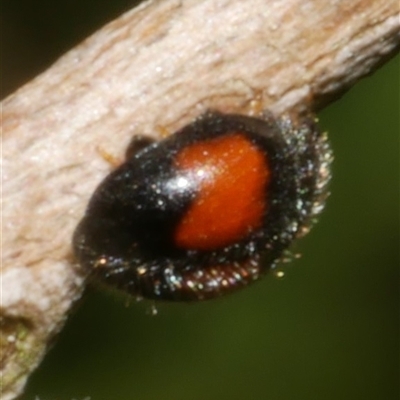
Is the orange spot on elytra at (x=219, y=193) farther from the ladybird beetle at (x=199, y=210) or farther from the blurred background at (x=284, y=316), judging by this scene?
the blurred background at (x=284, y=316)

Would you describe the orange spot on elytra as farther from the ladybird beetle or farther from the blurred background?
the blurred background

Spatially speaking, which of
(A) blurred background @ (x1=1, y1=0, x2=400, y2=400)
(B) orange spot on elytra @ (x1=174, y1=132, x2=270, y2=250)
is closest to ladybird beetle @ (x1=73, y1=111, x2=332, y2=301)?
(B) orange spot on elytra @ (x1=174, y1=132, x2=270, y2=250)

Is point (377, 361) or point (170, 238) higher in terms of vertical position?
point (170, 238)

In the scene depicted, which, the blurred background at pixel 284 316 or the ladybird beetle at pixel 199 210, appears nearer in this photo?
the ladybird beetle at pixel 199 210

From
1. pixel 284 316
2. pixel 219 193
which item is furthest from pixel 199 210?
pixel 284 316

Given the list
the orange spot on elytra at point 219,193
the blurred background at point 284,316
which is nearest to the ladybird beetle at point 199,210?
the orange spot on elytra at point 219,193

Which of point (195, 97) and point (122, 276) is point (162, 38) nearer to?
point (195, 97)

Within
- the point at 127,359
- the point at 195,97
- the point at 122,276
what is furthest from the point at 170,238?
the point at 127,359
